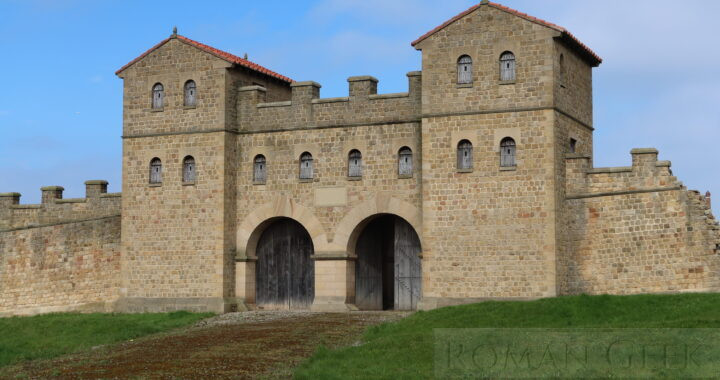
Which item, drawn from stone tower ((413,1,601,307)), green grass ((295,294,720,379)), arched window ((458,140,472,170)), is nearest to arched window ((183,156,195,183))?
stone tower ((413,1,601,307))

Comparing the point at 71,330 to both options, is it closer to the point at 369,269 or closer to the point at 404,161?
the point at 369,269

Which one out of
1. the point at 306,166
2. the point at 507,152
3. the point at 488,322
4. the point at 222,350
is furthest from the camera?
the point at 306,166

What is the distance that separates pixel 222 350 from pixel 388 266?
11343 mm

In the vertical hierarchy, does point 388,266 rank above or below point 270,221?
below

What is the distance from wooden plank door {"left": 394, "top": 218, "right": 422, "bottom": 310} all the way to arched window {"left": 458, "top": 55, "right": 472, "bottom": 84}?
16.0 feet

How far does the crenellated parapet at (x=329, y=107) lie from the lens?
32.9m

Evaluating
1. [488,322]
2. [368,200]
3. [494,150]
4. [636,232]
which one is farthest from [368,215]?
[636,232]

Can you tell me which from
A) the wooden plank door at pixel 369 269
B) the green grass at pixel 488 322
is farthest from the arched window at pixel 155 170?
the green grass at pixel 488 322

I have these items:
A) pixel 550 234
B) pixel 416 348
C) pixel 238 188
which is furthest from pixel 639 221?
pixel 238 188

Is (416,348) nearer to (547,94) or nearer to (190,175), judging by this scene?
(547,94)

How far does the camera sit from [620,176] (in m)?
30.6

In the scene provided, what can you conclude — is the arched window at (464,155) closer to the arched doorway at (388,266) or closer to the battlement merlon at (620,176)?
the battlement merlon at (620,176)

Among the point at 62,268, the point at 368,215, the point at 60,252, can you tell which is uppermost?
the point at 368,215

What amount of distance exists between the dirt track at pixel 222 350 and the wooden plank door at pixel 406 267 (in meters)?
2.49
